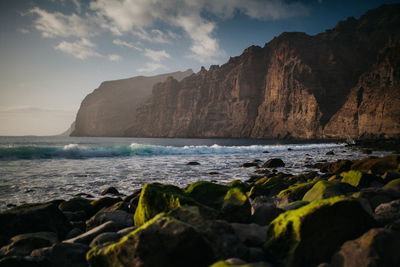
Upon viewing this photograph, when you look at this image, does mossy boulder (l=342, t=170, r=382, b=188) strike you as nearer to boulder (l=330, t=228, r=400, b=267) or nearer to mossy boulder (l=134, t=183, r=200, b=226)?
boulder (l=330, t=228, r=400, b=267)

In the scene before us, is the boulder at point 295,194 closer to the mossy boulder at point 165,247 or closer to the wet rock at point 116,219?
the wet rock at point 116,219

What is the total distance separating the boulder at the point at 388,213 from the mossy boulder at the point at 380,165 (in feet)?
28.6

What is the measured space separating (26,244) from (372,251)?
4.75 meters

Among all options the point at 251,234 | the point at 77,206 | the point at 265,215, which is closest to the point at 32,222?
the point at 77,206

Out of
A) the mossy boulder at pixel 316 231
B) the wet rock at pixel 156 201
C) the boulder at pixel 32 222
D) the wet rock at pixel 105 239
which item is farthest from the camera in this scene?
the boulder at pixel 32 222

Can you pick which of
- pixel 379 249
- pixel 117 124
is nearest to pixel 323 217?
pixel 379 249

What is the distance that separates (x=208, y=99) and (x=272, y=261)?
A: 408ft

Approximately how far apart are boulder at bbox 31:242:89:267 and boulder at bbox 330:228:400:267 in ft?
10.3

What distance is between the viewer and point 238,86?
109750mm

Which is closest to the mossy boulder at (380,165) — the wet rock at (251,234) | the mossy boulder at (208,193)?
the mossy boulder at (208,193)

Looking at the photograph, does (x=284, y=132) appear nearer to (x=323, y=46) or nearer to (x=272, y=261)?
(x=323, y=46)

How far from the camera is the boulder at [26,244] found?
322 centimetres

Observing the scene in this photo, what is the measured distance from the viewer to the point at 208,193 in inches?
186

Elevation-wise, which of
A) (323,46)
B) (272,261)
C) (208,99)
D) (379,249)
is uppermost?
(323,46)
